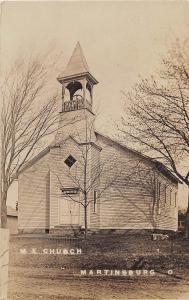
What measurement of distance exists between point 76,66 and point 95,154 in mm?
751

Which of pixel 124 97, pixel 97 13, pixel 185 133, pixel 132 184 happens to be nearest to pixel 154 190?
pixel 132 184

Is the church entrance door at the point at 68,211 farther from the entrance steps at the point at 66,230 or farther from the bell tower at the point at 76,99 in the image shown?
the bell tower at the point at 76,99

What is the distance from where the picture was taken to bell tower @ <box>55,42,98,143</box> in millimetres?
3721

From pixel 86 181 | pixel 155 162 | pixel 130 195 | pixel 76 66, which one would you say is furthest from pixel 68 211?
pixel 76 66

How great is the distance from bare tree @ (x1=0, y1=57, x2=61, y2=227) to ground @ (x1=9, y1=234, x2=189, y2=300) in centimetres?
43

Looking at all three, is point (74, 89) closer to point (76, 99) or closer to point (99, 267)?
point (76, 99)

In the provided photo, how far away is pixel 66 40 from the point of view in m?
3.71

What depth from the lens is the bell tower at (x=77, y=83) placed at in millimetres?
3689

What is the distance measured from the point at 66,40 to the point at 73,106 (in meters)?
0.55

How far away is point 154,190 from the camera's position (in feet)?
12.3

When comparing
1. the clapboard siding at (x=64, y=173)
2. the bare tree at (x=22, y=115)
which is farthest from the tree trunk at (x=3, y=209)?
the clapboard siding at (x=64, y=173)

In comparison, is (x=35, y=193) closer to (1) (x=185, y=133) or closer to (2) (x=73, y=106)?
(2) (x=73, y=106)

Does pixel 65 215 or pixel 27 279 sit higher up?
pixel 65 215

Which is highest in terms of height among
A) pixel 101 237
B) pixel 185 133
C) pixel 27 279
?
pixel 185 133
